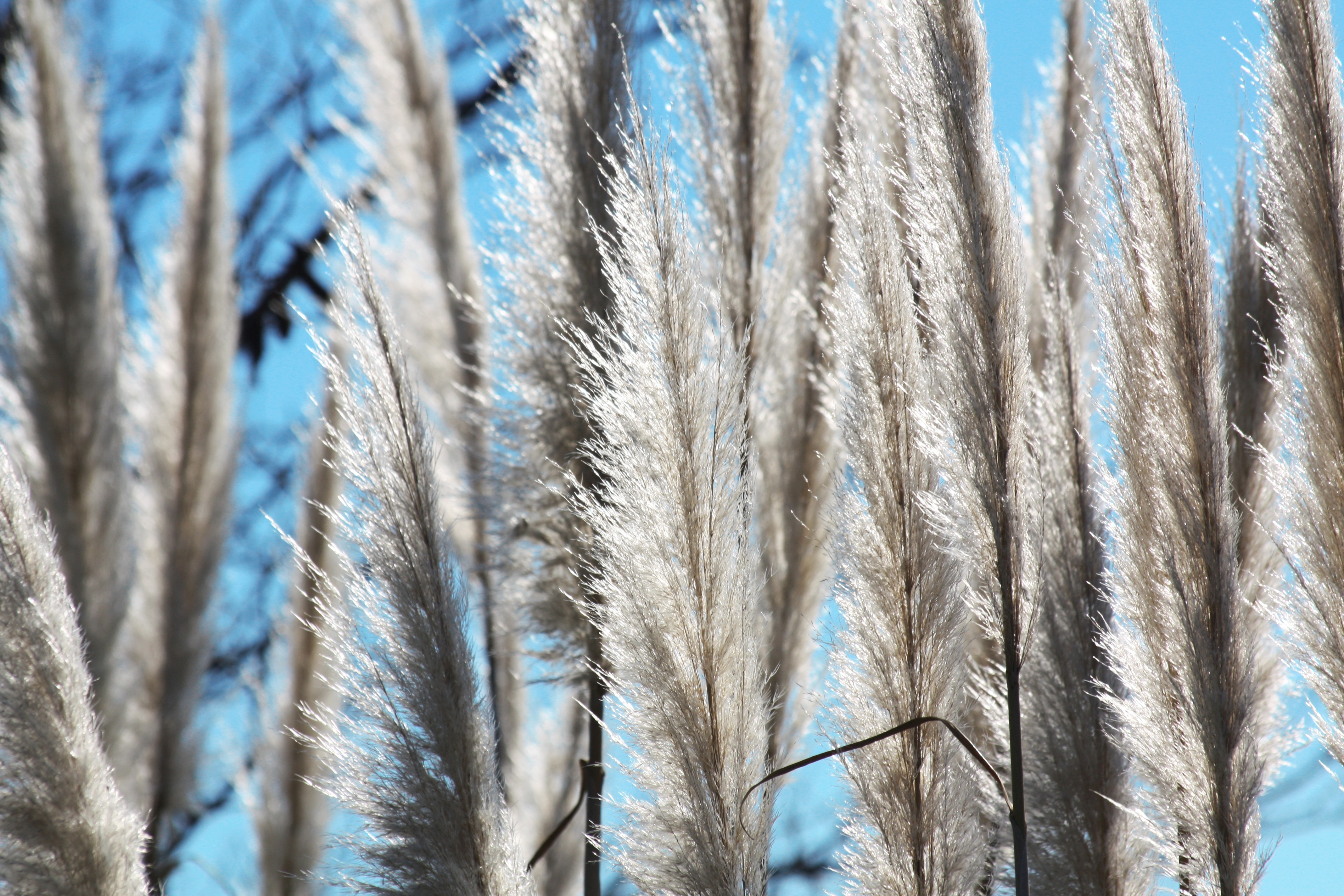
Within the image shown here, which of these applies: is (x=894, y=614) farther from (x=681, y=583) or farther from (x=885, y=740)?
(x=681, y=583)

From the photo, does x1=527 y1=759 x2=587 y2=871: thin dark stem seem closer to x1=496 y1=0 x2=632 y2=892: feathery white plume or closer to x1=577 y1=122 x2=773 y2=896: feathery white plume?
x1=496 y1=0 x2=632 y2=892: feathery white plume

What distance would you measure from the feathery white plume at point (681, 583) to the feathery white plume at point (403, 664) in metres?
0.19

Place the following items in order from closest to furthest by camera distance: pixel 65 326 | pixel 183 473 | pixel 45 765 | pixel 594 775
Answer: pixel 45 765
pixel 594 775
pixel 65 326
pixel 183 473

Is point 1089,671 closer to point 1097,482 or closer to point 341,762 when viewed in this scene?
point 1097,482

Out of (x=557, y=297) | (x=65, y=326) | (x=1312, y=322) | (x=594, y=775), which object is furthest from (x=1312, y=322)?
(x=65, y=326)

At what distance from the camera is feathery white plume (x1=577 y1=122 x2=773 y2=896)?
3.69ft

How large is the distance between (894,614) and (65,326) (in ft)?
6.00

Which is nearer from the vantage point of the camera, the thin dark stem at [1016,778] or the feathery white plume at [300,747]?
the thin dark stem at [1016,778]

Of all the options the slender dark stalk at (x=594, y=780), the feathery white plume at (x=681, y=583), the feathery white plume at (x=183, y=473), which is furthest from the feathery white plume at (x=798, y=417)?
the feathery white plume at (x=183, y=473)

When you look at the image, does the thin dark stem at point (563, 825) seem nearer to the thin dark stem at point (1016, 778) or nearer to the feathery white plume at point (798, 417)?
the feathery white plume at point (798, 417)

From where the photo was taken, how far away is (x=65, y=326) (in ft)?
7.16

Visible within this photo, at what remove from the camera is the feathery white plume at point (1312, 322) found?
3.79 feet

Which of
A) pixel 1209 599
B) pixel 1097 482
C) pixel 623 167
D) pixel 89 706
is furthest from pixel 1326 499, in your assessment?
pixel 89 706

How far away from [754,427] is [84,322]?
1453mm
